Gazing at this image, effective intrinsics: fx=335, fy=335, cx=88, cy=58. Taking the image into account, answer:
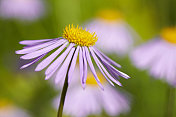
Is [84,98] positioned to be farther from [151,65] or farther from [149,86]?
[149,86]

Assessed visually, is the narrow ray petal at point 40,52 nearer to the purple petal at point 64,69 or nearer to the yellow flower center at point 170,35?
the purple petal at point 64,69

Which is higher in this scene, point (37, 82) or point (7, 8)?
point (7, 8)

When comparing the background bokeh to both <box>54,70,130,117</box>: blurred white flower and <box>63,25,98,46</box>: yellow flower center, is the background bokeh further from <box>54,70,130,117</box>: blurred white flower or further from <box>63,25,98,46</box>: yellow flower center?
<box>63,25,98,46</box>: yellow flower center

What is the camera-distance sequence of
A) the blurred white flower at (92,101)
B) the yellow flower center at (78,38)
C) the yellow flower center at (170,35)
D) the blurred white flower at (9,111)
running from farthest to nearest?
the blurred white flower at (9,111) < the yellow flower center at (170,35) < the blurred white flower at (92,101) < the yellow flower center at (78,38)

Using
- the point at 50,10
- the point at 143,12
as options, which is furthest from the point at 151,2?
the point at 50,10

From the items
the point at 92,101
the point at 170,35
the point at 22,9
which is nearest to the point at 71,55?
the point at 92,101

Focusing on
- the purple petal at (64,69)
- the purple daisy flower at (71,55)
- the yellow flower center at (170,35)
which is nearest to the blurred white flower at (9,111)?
the yellow flower center at (170,35)
